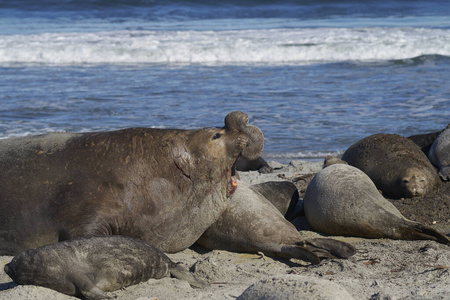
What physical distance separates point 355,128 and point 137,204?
6.23 m

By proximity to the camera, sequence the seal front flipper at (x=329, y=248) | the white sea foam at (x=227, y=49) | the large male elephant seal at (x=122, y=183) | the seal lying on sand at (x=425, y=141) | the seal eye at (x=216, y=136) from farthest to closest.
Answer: the white sea foam at (x=227, y=49) < the seal lying on sand at (x=425, y=141) < the seal front flipper at (x=329, y=248) < the seal eye at (x=216, y=136) < the large male elephant seal at (x=122, y=183)

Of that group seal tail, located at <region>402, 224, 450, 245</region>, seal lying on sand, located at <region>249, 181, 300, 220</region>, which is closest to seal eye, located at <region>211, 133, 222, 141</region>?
seal lying on sand, located at <region>249, 181, 300, 220</region>

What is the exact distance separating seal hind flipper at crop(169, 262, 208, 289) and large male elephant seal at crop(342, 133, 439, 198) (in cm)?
317

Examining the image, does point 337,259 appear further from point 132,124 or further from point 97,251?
point 132,124

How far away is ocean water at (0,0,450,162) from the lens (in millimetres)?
10281

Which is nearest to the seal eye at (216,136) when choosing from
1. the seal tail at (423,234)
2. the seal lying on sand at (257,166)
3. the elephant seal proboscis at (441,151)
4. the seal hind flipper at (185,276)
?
the seal hind flipper at (185,276)

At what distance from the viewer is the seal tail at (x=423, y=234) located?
497cm

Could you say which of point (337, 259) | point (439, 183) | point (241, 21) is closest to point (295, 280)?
point (337, 259)

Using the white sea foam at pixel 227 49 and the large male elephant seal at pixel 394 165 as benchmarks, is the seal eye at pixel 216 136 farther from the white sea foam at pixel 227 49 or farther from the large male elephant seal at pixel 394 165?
the white sea foam at pixel 227 49

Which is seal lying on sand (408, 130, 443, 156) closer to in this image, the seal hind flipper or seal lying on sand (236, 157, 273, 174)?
seal lying on sand (236, 157, 273, 174)

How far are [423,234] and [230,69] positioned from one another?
12564 millimetres

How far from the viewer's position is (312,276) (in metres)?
4.00

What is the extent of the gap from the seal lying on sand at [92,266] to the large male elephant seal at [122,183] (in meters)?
0.35

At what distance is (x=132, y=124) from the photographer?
32.8ft
